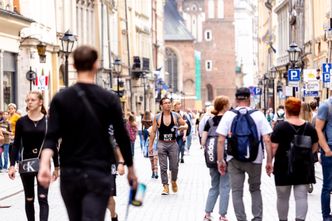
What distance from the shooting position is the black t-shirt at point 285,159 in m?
11.6

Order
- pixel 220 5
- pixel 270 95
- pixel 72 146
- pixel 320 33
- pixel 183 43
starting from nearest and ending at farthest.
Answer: pixel 72 146
pixel 320 33
pixel 270 95
pixel 183 43
pixel 220 5

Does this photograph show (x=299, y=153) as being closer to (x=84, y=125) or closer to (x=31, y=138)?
(x=31, y=138)

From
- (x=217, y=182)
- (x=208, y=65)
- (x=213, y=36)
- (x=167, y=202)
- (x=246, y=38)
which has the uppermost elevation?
(x=246, y=38)

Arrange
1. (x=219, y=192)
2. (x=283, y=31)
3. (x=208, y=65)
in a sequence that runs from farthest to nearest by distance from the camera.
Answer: (x=208, y=65) → (x=283, y=31) → (x=219, y=192)

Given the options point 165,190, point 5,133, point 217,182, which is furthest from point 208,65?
point 217,182

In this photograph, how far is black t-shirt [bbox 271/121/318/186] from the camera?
38.0 ft

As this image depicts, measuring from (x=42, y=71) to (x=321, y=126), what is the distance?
27.6m

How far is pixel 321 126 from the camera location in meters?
12.9

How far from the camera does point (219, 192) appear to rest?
1391 centimetres

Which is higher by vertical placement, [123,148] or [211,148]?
[123,148]

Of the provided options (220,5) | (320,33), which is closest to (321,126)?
(320,33)

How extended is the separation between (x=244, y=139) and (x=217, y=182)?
2265 millimetres

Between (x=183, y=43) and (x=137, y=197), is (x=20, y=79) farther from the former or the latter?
(x=183, y=43)

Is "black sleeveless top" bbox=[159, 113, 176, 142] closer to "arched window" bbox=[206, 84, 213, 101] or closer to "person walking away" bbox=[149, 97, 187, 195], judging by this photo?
"person walking away" bbox=[149, 97, 187, 195]
